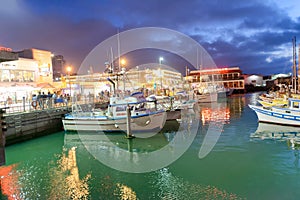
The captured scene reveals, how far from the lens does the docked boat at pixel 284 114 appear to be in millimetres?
20359

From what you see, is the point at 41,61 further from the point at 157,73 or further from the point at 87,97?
the point at 157,73

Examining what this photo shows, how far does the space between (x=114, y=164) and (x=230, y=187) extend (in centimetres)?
598

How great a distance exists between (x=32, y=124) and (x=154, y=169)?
532 inches

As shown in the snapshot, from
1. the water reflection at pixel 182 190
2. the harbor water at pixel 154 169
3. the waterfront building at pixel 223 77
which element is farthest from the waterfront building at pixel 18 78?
the waterfront building at pixel 223 77

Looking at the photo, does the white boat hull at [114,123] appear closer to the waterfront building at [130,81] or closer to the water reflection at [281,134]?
the waterfront building at [130,81]

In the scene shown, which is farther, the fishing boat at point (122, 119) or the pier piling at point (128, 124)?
the fishing boat at point (122, 119)

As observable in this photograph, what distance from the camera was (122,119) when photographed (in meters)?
18.8

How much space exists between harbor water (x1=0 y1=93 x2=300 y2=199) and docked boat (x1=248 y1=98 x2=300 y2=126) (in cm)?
533

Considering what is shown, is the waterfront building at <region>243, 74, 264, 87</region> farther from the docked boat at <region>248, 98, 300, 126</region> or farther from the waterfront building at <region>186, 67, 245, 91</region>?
the docked boat at <region>248, 98, 300, 126</region>

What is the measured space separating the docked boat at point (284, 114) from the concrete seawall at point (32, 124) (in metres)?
20.1

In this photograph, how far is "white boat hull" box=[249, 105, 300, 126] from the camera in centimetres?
2031

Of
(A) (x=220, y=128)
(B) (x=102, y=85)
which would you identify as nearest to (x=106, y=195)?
(A) (x=220, y=128)

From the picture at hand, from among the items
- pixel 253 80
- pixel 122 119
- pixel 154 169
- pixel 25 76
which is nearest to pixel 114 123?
pixel 122 119

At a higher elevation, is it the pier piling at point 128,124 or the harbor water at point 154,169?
the pier piling at point 128,124
